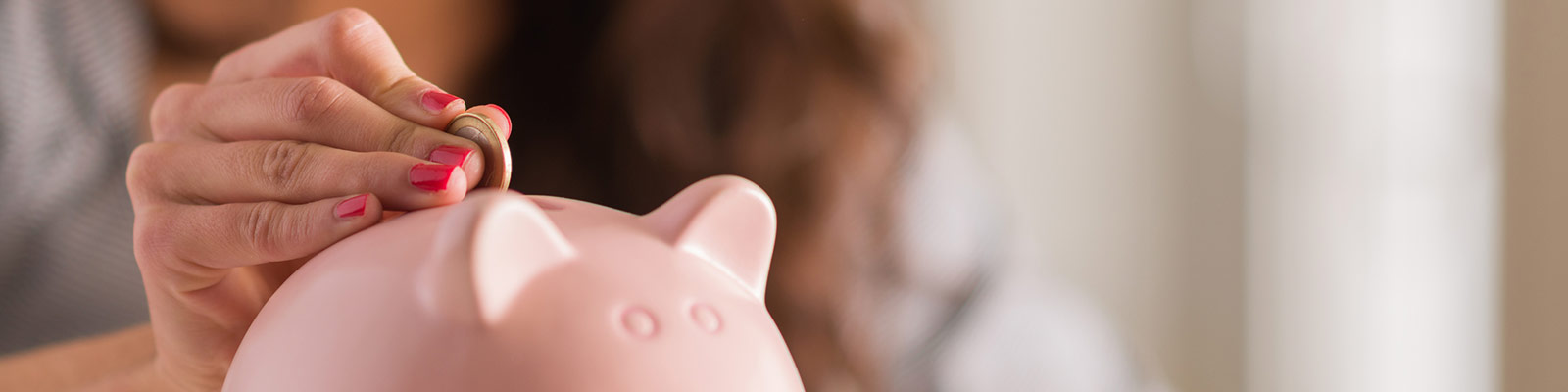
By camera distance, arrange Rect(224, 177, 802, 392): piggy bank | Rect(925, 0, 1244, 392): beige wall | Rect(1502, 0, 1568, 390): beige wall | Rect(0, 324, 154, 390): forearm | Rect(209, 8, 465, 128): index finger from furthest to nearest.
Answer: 1. Rect(925, 0, 1244, 392): beige wall
2. Rect(1502, 0, 1568, 390): beige wall
3. Rect(0, 324, 154, 390): forearm
4. Rect(209, 8, 465, 128): index finger
5. Rect(224, 177, 802, 392): piggy bank

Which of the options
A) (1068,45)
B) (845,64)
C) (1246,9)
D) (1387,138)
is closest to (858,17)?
(845,64)

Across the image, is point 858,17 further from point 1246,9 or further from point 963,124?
point 1246,9

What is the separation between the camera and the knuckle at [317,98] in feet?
1.62

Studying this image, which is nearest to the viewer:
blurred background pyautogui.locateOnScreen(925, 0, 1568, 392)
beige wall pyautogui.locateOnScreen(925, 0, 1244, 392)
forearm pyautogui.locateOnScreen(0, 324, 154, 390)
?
forearm pyautogui.locateOnScreen(0, 324, 154, 390)

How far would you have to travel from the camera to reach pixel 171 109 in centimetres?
58

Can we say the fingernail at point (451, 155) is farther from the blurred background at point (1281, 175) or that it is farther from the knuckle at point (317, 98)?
the blurred background at point (1281, 175)

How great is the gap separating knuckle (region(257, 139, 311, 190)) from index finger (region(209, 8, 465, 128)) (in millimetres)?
42

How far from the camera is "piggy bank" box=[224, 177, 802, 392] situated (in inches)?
14.6

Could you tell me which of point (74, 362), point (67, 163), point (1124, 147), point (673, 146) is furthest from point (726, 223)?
point (1124, 147)

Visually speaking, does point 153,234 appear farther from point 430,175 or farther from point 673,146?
point 673,146

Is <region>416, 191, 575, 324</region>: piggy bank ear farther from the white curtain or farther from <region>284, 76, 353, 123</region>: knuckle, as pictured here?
the white curtain

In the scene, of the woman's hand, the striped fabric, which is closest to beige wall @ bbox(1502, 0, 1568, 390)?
the woman's hand

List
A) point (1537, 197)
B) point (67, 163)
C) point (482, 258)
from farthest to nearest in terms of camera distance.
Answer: point (1537, 197), point (67, 163), point (482, 258)

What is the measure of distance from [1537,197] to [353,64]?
145 centimetres
